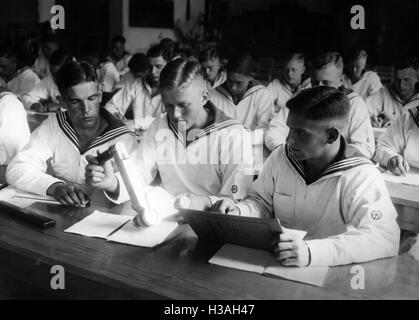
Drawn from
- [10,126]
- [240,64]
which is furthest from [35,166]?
[240,64]

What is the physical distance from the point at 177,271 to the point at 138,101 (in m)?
3.68

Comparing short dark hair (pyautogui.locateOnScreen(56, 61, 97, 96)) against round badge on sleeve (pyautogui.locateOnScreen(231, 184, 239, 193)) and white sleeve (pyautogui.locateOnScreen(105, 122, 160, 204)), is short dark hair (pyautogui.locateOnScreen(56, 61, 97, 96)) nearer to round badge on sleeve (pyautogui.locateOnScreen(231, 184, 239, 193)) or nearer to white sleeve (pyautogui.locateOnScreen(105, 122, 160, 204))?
white sleeve (pyautogui.locateOnScreen(105, 122, 160, 204))

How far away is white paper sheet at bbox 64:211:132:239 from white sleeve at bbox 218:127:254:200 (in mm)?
533

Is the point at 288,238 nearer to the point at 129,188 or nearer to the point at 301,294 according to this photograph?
the point at 301,294

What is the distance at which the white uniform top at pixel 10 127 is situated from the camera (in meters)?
2.80

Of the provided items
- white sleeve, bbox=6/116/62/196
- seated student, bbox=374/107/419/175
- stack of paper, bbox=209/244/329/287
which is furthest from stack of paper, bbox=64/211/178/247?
seated student, bbox=374/107/419/175

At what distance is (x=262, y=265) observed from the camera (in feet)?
4.54

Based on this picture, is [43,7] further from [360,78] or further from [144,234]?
[144,234]

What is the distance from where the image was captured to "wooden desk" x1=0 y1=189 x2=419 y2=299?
125 cm

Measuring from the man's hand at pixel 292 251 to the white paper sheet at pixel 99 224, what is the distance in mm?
599

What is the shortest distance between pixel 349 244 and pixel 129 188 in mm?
724

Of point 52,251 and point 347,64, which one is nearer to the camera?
point 52,251
